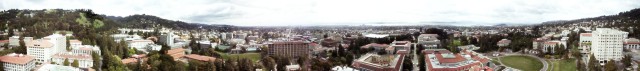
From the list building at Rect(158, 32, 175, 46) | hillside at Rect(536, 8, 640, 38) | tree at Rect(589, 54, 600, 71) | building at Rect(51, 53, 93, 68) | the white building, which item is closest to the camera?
building at Rect(51, 53, 93, 68)

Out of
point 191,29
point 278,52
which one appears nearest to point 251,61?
point 278,52

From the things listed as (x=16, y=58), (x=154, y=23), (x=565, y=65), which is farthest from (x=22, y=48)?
(x=565, y=65)

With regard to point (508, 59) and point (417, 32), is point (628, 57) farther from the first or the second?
point (417, 32)

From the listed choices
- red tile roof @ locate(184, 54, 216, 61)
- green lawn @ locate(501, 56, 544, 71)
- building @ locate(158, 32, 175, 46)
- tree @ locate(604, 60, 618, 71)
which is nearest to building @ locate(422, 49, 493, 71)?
green lawn @ locate(501, 56, 544, 71)

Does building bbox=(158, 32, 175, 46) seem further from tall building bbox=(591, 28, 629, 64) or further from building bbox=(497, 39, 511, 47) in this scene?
tall building bbox=(591, 28, 629, 64)

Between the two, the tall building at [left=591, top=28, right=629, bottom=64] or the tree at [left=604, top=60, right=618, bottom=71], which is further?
the tall building at [left=591, top=28, right=629, bottom=64]

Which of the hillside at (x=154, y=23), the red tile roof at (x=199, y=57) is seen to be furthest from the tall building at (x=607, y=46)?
the hillside at (x=154, y=23)

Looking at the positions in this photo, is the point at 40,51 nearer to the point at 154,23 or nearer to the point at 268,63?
the point at 268,63

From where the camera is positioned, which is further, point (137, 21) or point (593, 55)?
point (137, 21)
